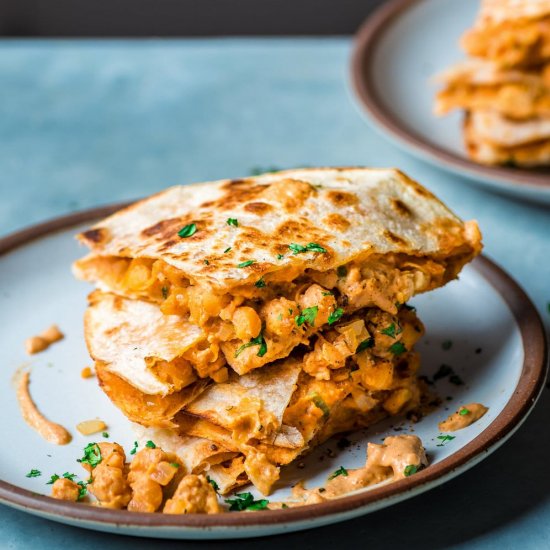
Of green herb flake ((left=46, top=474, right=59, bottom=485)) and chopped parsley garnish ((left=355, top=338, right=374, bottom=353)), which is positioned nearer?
green herb flake ((left=46, top=474, right=59, bottom=485))

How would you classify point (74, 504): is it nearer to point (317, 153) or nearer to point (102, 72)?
point (317, 153)

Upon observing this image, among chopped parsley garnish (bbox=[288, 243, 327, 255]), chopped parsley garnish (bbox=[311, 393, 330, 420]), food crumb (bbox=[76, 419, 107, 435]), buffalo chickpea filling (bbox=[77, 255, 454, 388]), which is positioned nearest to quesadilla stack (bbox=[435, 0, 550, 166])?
buffalo chickpea filling (bbox=[77, 255, 454, 388])

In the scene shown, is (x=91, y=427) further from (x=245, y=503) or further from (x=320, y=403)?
(x=320, y=403)

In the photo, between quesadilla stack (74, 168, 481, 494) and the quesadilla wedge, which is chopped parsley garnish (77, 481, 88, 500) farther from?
the quesadilla wedge

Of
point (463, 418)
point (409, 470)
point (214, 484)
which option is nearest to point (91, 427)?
point (214, 484)

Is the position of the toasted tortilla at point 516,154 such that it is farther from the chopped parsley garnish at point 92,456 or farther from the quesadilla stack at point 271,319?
the chopped parsley garnish at point 92,456

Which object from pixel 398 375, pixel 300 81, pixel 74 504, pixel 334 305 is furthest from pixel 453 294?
pixel 300 81

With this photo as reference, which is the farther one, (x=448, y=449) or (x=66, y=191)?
(x=66, y=191)
